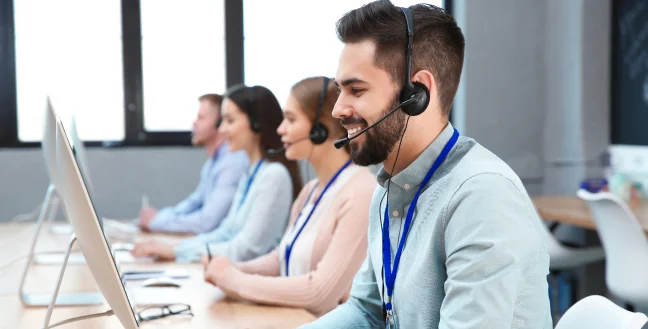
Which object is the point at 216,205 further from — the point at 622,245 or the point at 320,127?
the point at 622,245

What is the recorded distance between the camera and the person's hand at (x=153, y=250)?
2684 millimetres

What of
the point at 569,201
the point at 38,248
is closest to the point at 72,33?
the point at 38,248

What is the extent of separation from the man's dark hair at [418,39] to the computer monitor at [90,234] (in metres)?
0.51

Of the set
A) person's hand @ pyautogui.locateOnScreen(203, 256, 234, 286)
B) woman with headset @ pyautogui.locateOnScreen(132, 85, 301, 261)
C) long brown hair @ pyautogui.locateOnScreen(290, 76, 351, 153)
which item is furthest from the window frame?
person's hand @ pyautogui.locateOnScreen(203, 256, 234, 286)

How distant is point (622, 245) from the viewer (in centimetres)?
309

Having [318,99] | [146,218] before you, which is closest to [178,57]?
[146,218]

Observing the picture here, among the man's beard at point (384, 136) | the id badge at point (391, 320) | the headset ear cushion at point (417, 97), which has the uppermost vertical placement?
the headset ear cushion at point (417, 97)

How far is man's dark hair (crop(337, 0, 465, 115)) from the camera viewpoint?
1.28m

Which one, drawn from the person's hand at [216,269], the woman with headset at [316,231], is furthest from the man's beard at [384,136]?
the person's hand at [216,269]

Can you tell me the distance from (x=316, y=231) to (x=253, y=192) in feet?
2.28

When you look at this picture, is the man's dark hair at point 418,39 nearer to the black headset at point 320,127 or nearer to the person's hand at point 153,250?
the black headset at point 320,127

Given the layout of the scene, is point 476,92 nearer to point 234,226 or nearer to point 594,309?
point 234,226

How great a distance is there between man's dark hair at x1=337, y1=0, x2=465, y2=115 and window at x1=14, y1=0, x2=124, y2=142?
13.9ft

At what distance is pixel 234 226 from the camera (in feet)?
9.99
